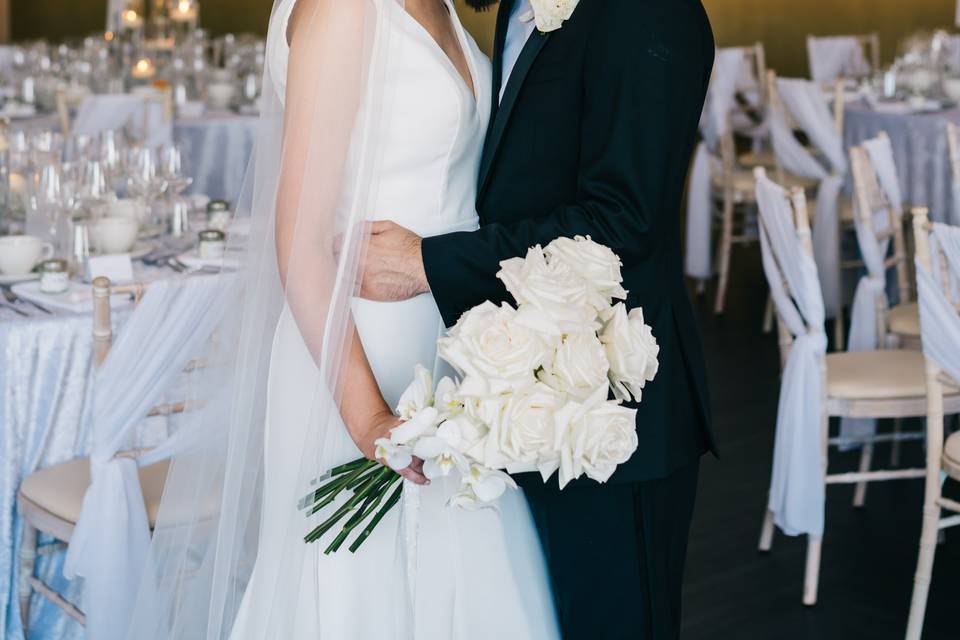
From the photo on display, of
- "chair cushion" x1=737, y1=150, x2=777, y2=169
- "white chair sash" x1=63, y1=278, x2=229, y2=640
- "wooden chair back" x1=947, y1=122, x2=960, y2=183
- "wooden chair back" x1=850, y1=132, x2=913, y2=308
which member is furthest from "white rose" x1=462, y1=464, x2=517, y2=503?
"chair cushion" x1=737, y1=150, x2=777, y2=169

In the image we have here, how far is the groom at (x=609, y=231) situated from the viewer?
1.69 m

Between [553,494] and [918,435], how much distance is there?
2.21m

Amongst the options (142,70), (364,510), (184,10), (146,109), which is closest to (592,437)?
(364,510)

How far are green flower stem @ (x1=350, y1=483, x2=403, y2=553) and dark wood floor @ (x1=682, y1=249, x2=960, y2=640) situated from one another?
5.09ft

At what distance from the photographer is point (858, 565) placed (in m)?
3.52

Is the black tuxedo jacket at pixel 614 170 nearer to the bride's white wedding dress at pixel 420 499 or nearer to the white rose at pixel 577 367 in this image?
the bride's white wedding dress at pixel 420 499

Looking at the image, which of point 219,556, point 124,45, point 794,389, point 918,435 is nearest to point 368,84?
point 219,556

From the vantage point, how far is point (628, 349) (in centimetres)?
157

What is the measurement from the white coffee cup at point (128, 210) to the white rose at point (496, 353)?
7.14 ft

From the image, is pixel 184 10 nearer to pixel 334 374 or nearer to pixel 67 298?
pixel 67 298

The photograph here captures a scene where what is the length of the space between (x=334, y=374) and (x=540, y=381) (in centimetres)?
35

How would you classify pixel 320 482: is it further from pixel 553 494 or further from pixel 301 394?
pixel 553 494

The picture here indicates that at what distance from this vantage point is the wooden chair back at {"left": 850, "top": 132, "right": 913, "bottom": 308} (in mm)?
3926

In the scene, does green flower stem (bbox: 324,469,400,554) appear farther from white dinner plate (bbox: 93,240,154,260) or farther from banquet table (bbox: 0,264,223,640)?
white dinner plate (bbox: 93,240,154,260)
